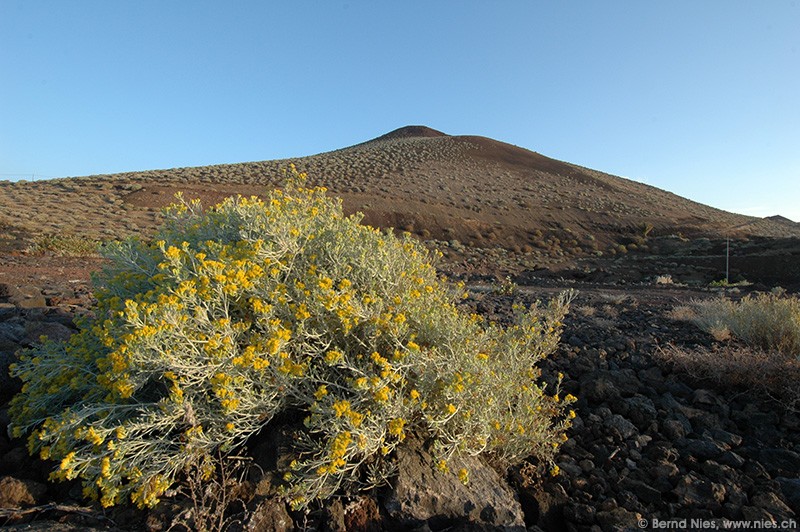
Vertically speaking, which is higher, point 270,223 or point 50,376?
point 270,223

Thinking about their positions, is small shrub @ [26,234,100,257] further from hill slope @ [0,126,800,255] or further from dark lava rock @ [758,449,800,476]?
dark lava rock @ [758,449,800,476]

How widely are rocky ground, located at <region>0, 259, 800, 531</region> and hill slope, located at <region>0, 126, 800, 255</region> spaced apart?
15.3m

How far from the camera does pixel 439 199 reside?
30.0 meters

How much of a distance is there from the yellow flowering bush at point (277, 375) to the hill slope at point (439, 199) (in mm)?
14981

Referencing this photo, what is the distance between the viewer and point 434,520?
229 centimetres

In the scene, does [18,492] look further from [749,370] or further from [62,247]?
[62,247]

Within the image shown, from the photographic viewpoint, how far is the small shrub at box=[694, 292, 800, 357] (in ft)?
14.4

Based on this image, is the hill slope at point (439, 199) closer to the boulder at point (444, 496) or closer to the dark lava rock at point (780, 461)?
the boulder at point (444, 496)

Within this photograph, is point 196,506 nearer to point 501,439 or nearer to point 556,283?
point 501,439

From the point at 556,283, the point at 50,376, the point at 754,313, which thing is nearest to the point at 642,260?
the point at 556,283

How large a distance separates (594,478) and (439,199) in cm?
2789

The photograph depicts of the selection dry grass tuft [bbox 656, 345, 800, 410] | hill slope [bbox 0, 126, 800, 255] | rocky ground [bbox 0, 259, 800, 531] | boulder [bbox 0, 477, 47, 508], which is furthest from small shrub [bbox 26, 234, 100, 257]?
dry grass tuft [bbox 656, 345, 800, 410]

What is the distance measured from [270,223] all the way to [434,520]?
1.98 m

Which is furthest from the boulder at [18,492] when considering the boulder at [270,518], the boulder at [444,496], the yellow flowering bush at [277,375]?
the boulder at [444,496]
